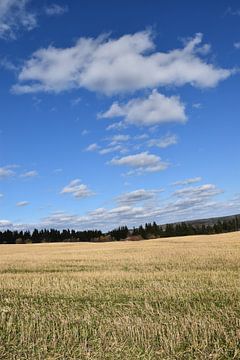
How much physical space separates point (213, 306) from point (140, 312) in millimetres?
2459

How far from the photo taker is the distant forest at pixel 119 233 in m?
174

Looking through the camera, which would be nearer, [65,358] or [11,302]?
[65,358]

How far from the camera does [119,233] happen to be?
604ft

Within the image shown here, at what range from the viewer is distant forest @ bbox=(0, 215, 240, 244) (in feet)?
572

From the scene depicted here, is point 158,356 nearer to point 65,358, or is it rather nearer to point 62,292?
point 65,358

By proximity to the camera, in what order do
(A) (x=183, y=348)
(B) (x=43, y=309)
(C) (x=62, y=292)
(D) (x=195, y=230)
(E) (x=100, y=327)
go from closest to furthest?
(A) (x=183, y=348) < (E) (x=100, y=327) < (B) (x=43, y=309) < (C) (x=62, y=292) < (D) (x=195, y=230)

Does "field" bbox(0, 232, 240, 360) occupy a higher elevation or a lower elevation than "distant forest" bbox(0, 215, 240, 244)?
lower

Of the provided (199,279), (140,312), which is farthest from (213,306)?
(199,279)

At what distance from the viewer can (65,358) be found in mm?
9297

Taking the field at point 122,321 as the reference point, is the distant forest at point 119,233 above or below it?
above

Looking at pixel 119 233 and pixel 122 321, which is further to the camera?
pixel 119 233

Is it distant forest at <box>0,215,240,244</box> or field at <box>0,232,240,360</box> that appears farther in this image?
distant forest at <box>0,215,240,244</box>

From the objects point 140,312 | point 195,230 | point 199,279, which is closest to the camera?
point 140,312

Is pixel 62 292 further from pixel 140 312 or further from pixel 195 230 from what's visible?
pixel 195 230
